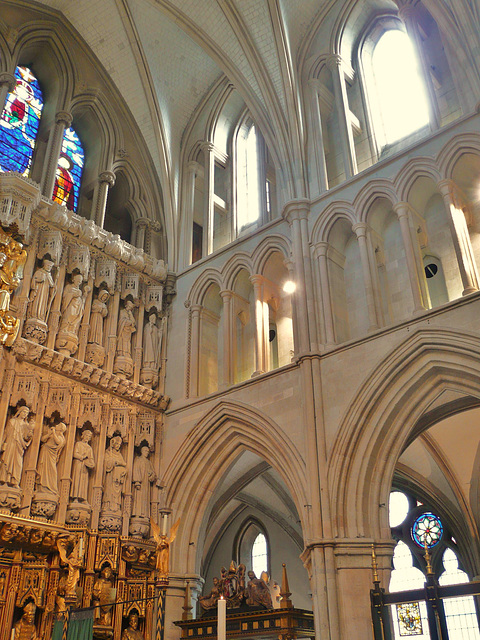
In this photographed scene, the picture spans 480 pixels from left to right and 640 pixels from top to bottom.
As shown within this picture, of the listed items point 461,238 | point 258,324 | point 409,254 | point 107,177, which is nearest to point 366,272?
point 409,254

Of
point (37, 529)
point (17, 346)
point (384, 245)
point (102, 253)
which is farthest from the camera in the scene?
point (102, 253)

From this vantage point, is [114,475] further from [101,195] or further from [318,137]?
[318,137]

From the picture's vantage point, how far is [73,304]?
12.2 metres

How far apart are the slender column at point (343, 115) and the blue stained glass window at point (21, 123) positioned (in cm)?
620

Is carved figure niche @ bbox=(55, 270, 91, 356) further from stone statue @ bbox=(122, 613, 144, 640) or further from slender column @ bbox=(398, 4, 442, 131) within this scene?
slender column @ bbox=(398, 4, 442, 131)

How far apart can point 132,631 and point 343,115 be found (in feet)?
32.5

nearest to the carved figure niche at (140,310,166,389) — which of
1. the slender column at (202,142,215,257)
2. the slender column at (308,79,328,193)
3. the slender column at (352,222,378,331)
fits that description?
the slender column at (202,142,215,257)

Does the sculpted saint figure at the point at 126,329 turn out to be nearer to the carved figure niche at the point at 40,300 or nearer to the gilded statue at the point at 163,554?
the carved figure niche at the point at 40,300

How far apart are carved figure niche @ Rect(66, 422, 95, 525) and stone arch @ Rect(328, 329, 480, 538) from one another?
156 inches

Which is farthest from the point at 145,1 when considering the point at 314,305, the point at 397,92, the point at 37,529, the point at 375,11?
the point at 37,529

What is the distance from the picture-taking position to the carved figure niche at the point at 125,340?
1270 centimetres

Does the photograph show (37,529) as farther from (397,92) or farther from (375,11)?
(375,11)

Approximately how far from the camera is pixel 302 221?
40.7ft

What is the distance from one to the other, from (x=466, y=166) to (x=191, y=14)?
22.8ft
